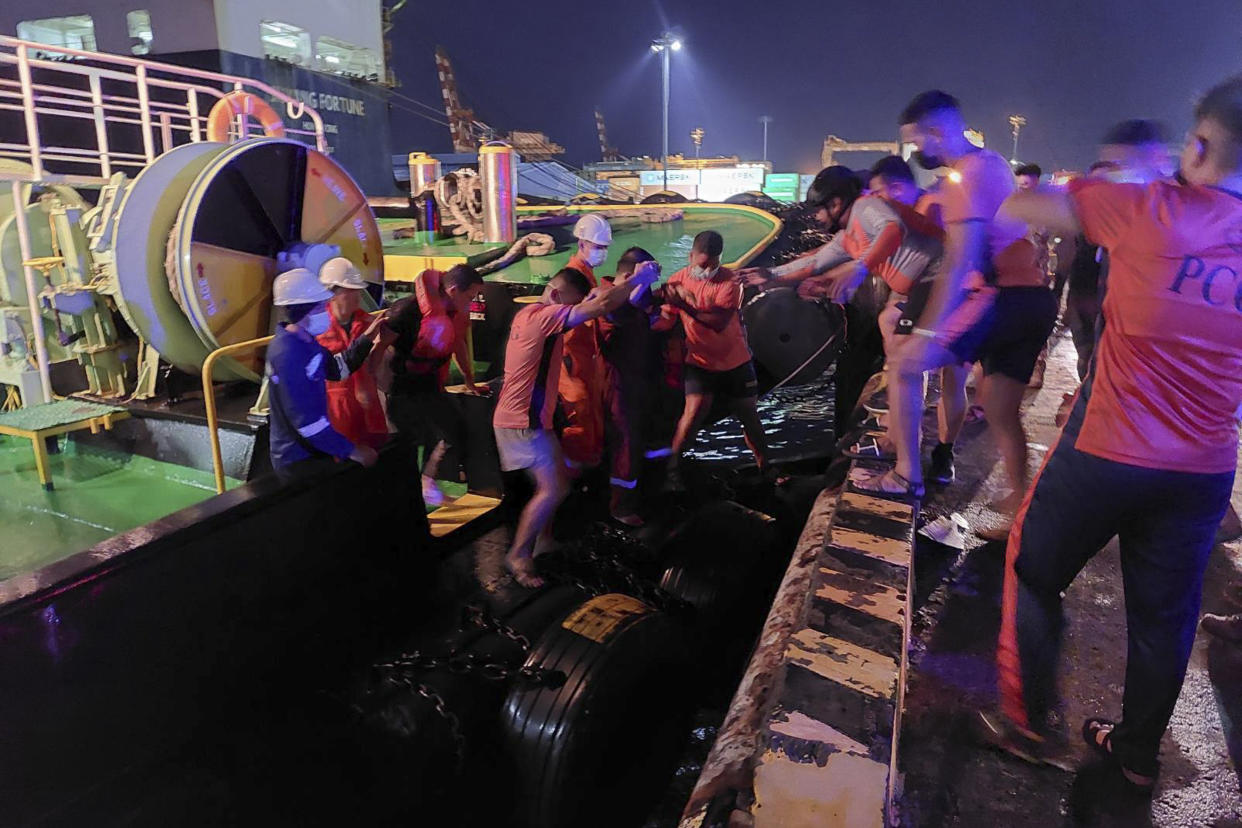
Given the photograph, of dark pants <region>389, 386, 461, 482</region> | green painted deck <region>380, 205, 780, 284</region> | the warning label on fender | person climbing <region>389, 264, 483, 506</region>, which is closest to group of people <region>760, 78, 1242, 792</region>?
the warning label on fender

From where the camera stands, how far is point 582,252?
187 inches

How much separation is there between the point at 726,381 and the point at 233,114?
599 cm

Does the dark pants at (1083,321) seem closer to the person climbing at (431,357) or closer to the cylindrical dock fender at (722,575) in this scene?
the cylindrical dock fender at (722,575)

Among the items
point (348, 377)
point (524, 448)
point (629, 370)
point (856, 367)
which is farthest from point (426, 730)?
point (856, 367)

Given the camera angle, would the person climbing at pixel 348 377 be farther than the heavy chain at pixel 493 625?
Yes

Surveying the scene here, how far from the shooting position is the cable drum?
285 inches

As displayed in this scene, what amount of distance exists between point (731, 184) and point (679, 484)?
3443 centimetres

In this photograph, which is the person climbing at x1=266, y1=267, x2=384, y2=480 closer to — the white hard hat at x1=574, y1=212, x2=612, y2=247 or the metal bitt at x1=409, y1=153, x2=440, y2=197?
the white hard hat at x1=574, y1=212, x2=612, y2=247

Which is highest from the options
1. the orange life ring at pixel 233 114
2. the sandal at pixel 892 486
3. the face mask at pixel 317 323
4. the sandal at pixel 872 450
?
the orange life ring at pixel 233 114

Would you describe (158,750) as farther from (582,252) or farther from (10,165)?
(10,165)

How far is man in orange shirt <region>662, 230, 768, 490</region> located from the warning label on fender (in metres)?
2.26

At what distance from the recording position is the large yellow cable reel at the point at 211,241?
16.7ft

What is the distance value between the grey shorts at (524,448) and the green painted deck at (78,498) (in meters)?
2.23

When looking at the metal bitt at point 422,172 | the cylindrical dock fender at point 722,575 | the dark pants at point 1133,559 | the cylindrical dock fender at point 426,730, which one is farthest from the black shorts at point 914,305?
the metal bitt at point 422,172
